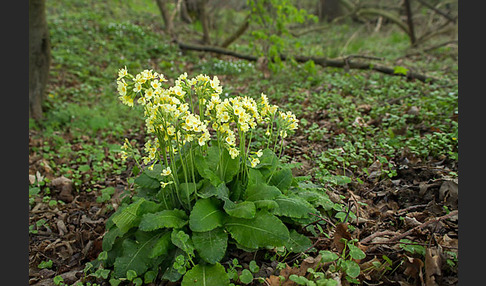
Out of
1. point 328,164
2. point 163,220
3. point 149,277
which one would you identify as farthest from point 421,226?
point 149,277

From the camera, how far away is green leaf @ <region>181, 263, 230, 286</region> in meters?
2.01

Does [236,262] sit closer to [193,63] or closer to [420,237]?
[420,237]

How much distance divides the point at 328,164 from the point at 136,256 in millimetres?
1987

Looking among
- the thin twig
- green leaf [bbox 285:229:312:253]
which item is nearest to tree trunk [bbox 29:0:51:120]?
green leaf [bbox 285:229:312:253]

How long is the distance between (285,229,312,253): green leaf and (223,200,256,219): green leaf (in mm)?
349

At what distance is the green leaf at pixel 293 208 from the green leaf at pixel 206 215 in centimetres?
40

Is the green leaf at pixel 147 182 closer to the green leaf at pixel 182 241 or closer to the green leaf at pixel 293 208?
the green leaf at pixel 182 241

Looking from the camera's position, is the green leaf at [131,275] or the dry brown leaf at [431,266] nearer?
the dry brown leaf at [431,266]

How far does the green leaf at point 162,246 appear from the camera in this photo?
2.13m

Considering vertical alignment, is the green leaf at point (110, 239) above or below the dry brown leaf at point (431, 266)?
above

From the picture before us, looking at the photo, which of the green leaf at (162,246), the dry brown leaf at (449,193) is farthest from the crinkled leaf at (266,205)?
the dry brown leaf at (449,193)

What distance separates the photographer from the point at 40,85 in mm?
5664

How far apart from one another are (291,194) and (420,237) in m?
0.88

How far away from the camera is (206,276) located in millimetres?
2047
